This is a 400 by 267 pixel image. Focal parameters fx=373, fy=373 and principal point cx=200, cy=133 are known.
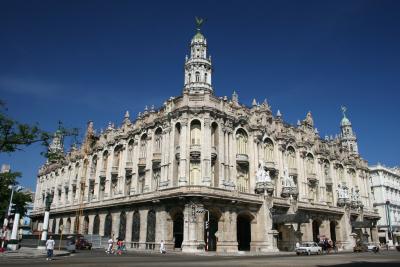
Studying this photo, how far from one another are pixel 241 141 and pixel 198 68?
12.1 m

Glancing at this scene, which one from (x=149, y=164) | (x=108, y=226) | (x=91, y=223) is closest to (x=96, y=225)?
(x=91, y=223)

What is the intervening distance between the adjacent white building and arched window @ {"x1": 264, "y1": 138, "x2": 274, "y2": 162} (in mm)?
44793

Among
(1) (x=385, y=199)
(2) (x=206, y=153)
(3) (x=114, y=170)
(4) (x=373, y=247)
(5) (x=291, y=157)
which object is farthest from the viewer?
(1) (x=385, y=199)

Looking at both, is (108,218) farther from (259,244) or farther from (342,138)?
(342,138)

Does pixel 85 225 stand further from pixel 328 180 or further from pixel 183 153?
pixel 328 180

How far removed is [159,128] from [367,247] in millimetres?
32180

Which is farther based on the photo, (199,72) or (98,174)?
(98,174)

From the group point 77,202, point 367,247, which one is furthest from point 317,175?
point 77,202

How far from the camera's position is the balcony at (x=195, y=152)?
4225 centimetres

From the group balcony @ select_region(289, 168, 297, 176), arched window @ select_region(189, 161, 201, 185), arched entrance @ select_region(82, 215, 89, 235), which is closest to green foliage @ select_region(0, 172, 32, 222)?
arched entrance @ select_region(82, 215, 89, 235)

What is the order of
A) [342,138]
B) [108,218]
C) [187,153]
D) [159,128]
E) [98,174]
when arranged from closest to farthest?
[187,153] → [159,128] → [108,218] → [98,174] → [342,138]

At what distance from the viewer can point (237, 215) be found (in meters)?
42.9

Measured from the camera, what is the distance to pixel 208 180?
134ft

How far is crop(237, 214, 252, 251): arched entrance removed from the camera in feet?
152
